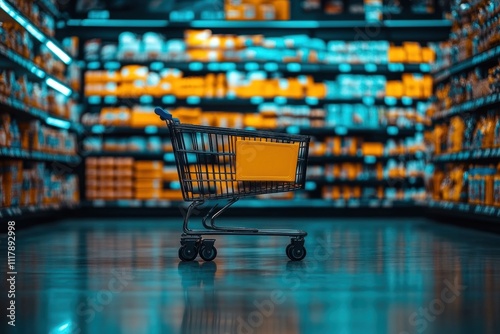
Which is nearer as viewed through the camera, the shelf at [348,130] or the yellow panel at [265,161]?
the yellow panel at [265,161]

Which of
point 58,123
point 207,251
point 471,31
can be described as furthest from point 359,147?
point 207,251

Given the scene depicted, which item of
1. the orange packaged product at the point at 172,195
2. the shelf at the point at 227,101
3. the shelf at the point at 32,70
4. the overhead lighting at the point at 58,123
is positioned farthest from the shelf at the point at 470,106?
the overhead lighting at the point at 58,123

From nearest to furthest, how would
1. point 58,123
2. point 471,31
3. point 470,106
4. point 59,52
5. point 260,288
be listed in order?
point 260,288
point 470,106
point 471,31
point 59,52
point 58,123

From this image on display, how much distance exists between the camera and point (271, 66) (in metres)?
10.9

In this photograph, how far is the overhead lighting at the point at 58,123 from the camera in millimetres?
9351

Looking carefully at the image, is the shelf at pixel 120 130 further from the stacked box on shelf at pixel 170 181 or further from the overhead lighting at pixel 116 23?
the overhead lighting at pixel 116 23

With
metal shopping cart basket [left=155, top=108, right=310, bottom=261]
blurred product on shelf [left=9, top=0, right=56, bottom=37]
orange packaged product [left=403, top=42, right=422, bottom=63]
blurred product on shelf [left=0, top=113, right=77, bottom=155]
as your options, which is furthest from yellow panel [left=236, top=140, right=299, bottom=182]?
orange packaged product [left=403, top=42, right=422, bottom=63]

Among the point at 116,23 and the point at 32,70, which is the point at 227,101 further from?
the point at 32,70

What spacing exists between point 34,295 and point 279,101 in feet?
25.3

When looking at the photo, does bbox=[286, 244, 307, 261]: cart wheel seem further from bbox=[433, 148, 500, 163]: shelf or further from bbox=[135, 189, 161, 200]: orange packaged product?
bbox=[135, 189, 161, 200]: orange packaged product

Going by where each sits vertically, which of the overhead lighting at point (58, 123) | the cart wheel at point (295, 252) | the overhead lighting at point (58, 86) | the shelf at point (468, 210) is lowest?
the cart wheel at point (295, 252)

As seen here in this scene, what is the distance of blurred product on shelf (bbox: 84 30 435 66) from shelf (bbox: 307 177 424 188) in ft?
5.02

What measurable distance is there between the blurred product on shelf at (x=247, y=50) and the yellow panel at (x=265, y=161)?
5.99 meters

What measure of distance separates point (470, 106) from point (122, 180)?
4738 mm
